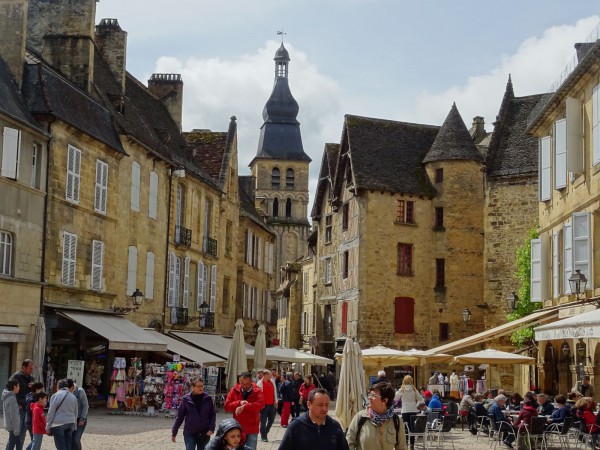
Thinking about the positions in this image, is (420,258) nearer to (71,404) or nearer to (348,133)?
(348,133)

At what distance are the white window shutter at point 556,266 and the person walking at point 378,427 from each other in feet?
49.0

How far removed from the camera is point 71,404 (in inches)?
476

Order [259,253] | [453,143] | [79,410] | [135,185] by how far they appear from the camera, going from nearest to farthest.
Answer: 1. [79,410]
2. [135,185]
3. [453,143]
4. [259,253]

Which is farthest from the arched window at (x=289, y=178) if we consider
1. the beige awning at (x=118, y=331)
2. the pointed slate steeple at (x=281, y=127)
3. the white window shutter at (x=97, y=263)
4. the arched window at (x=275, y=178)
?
the white window shutter at (x=97, y=263)

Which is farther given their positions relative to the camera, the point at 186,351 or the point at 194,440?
the point at 186,351

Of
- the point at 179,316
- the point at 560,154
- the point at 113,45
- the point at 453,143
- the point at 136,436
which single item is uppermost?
the point at 113,45

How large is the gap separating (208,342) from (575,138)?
15.8 metres

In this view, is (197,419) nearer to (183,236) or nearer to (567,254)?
(567,254)

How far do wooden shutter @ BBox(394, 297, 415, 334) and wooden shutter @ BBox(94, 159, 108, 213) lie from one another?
670 inches

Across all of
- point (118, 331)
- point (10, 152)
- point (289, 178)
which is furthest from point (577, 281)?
point (289, 178)

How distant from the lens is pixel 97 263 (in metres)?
25.5

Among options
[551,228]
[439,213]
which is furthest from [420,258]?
[551,228]

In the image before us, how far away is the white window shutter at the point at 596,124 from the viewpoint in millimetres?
18914

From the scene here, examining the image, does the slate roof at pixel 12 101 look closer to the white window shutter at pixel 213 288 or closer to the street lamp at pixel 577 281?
the street lamp at pixel 577 281
